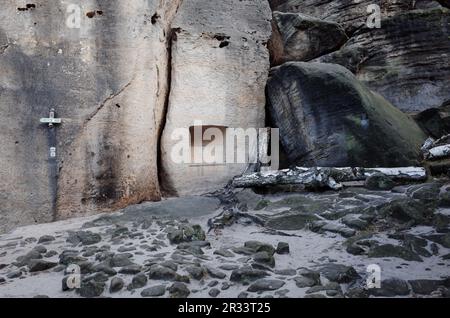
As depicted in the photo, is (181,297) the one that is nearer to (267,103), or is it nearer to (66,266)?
(66,266)

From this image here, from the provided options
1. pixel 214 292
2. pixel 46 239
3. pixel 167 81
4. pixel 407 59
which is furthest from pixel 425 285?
pixel 407 59

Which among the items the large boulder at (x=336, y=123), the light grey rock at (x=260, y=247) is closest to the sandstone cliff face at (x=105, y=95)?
the large boulder at (x=336, y=123)

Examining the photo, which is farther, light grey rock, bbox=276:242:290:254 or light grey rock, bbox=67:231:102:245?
light grey rock, bbox=67:231:102:245

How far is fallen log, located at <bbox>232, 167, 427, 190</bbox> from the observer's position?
4137 millimetres

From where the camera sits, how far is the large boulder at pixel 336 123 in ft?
15.1

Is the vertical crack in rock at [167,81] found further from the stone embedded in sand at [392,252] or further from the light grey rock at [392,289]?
the light grey rock at [392,289]

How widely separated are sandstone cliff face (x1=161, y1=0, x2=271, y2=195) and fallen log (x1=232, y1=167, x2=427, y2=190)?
967 mm

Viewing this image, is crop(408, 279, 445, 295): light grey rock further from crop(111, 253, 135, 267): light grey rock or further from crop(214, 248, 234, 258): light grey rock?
crop(111, 253, 135, 267): light grey rock

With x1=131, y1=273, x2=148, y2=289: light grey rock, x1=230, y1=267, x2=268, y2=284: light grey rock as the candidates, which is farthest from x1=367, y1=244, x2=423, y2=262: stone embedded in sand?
x1=131, y1=273, x2=148, y2=289: light grey rock

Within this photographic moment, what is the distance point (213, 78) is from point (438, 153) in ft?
10.4

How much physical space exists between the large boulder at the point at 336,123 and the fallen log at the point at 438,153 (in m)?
0.16

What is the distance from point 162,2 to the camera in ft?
17.2
